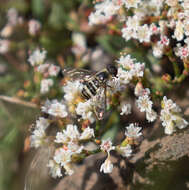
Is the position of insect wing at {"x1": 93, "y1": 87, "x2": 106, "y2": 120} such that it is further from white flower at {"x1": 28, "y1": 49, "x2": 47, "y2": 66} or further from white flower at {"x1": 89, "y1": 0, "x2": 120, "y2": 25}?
white flower at {"x1": 28, "y1": 49, "x2": 47, "y2": 66}

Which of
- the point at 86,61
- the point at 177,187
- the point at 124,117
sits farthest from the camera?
the point at 86,61

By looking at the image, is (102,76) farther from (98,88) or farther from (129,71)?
(129,71)

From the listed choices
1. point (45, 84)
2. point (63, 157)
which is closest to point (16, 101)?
point (45, 84)

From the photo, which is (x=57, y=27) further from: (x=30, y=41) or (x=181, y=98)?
(x=181, y=98)

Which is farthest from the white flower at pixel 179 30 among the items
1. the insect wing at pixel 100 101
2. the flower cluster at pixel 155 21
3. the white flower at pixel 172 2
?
the insect wing at pixel 100 101

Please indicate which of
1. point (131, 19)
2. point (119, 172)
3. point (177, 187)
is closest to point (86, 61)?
point (131, 19)

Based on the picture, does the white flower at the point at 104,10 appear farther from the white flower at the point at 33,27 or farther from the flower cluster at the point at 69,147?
the flower cluster at the point at 69,147
